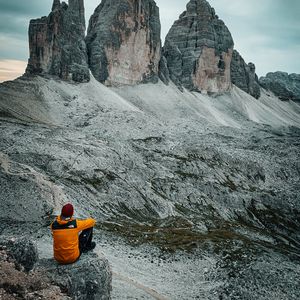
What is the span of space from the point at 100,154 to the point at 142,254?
73.2 ft

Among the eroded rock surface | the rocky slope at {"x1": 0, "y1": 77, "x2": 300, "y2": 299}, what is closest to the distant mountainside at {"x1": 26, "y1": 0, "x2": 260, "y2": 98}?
the rocky slope at {"x1": 0, "y1": 77, "x2": 300, "y2": 299}

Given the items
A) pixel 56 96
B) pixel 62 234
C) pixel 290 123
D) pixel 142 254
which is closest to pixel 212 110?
pixel 290 123

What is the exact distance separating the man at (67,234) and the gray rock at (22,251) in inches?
33.9

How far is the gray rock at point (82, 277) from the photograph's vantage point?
11352 millimetres

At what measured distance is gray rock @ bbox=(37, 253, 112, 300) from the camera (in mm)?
11352

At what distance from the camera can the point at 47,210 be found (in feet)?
86.7

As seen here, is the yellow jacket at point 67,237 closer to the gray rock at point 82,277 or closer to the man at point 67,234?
the man at point 67,234

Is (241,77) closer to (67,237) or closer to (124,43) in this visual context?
(124,43)

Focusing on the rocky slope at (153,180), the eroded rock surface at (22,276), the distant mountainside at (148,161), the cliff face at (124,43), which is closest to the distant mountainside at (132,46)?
the cliff face at (124,43)

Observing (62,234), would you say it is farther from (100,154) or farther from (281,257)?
(100,154)

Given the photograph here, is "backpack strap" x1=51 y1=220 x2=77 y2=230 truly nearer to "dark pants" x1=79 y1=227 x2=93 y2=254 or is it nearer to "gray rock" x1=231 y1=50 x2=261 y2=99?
"dark pants" x1=79 y1=227 x2=93 y2=254

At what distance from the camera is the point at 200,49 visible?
122688mm

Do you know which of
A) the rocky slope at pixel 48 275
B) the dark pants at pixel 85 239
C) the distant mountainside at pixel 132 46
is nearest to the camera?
the rocky slope at pixel 48 275

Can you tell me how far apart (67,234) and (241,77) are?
145 meters
